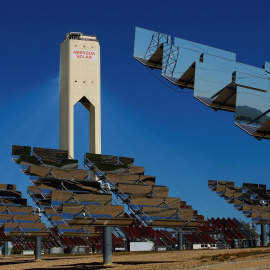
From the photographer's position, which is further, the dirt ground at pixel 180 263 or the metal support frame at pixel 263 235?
the metal support frame at pixel 263 235

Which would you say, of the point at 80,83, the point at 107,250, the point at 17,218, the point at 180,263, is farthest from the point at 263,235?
the point at 107,250

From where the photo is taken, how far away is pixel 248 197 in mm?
64312

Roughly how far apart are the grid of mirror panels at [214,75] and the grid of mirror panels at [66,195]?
34.1 ft

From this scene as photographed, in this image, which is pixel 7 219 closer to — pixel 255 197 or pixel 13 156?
pixel 13 156

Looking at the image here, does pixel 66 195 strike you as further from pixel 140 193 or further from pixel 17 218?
pixel 17 218

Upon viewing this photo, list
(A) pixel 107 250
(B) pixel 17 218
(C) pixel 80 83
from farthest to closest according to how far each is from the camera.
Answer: (C) pixel 80 83 → (B) pixel 17 218 → (A) pixel 107 250

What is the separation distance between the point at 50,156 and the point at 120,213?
19168 millimetres

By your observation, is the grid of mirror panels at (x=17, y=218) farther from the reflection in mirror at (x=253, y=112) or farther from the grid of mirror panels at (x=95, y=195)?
the reflection in mirror at (x=253, y=112)

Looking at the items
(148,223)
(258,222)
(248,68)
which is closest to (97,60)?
(258,222)

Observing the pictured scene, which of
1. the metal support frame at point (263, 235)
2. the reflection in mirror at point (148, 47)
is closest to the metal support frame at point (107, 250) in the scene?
the reflection in mirror at point (148, 47)

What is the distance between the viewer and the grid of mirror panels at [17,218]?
4109 centimetres

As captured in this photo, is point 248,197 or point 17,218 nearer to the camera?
point 17,218

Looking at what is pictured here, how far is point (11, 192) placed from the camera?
50.7 m

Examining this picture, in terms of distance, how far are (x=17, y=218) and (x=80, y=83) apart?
33.6 metres
